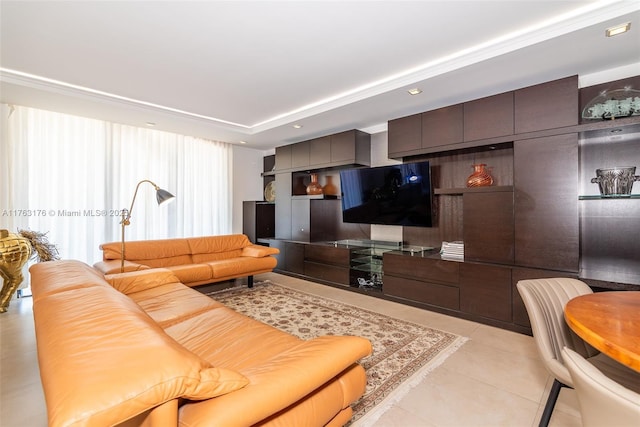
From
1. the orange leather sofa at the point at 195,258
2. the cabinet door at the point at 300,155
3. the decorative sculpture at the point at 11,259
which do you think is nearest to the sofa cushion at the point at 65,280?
→ the orange leather sofa at the point at 195,258

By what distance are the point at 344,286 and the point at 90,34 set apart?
3920mm

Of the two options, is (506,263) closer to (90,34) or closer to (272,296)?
(272,296)

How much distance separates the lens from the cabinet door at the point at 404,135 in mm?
3801

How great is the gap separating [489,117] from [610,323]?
8.25ft

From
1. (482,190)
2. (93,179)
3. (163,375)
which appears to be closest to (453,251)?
(482,190)

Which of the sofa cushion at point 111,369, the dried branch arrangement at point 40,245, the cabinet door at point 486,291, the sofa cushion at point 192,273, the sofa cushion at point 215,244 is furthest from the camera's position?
the sofa cushion at point 215,244

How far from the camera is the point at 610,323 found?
4.14 feet

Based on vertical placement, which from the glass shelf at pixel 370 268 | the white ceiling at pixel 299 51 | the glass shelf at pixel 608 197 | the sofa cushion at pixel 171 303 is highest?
the white ceiling at pixel 299 51

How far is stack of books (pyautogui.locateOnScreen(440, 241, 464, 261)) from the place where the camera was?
3.46 meters

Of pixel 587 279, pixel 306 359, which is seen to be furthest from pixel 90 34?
pixel 587 279

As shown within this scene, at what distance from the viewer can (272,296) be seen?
4.05 m

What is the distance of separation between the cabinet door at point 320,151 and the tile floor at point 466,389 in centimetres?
311

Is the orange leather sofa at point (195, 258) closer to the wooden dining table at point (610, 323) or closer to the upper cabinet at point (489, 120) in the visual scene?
the upper cabinet at point (489, 120)

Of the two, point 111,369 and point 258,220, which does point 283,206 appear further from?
point 111,369
